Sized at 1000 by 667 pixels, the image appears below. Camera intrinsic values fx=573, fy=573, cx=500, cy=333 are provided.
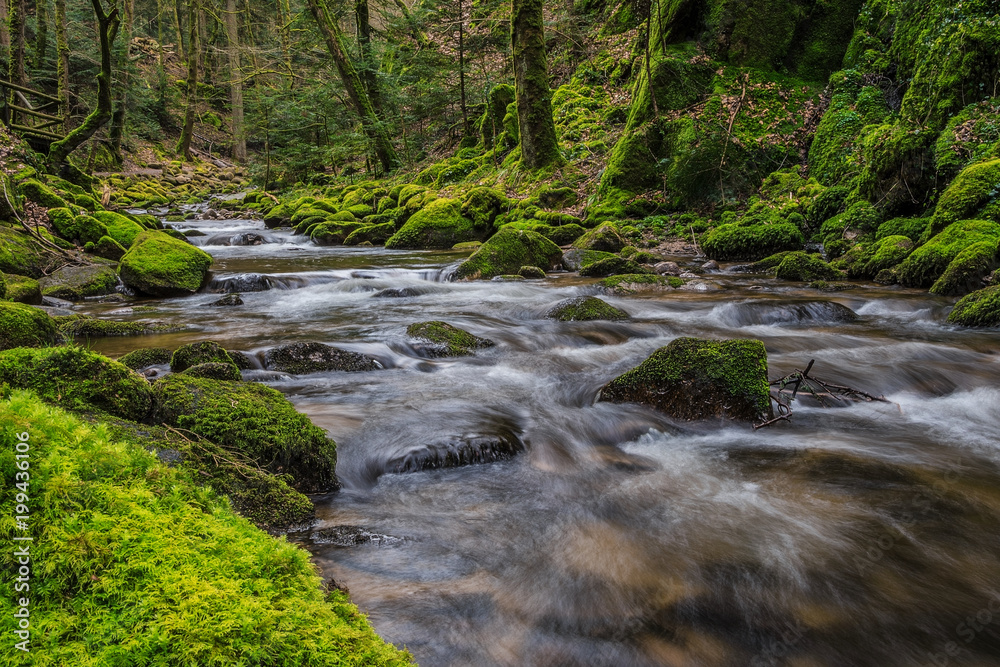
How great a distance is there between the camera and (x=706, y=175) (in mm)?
12750

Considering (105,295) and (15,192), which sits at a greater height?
(15,192)

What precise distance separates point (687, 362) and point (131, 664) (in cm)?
415

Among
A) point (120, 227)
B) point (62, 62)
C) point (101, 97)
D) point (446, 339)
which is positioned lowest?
point (446, 339)

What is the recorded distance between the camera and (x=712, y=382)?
4.45 m

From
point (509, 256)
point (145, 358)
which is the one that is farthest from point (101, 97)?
point (145, 358)

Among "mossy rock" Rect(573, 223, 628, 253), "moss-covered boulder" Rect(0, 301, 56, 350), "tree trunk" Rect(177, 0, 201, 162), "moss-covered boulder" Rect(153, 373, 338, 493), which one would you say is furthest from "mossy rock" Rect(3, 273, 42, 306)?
"tree trunk" Rect(177, 0, 201, 162)

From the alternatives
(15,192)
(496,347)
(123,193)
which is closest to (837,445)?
(496,347)

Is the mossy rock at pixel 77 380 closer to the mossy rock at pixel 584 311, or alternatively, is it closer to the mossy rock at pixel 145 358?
the mossy rock at pixel 145 358

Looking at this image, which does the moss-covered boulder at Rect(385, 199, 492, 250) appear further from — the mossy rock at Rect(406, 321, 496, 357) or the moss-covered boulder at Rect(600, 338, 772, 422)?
the moss-covered boulder at Rect(600, 338, 772, 422)

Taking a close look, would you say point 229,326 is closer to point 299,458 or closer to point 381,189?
point 299,458

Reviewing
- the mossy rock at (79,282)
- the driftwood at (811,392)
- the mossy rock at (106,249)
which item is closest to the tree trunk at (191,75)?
the mossy rock at (106,249)

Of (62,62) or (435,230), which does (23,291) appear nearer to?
(435,230)

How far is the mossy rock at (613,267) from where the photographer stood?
10.3 m

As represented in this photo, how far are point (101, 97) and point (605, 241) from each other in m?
12.1
